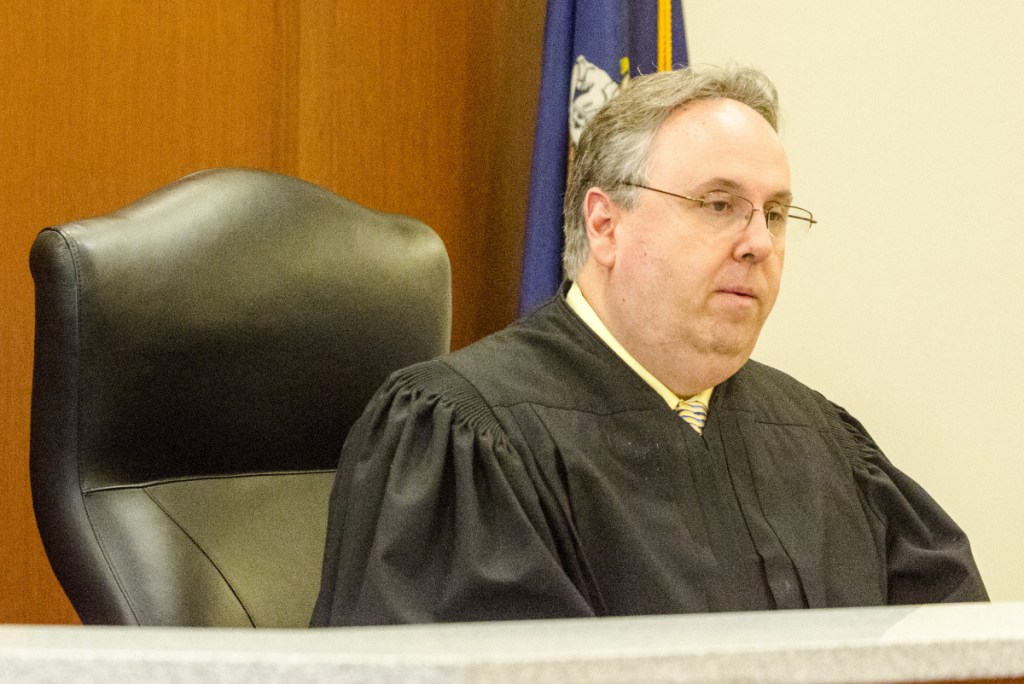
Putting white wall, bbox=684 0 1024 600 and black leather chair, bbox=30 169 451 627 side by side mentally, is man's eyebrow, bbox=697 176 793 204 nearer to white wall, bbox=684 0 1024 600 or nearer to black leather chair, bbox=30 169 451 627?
black leather chair, bbox=30 169 451 627

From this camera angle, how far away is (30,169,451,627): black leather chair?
126cm

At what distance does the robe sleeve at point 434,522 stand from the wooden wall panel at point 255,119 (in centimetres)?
84

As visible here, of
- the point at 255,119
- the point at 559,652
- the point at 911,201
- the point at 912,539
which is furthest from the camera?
the point at 911,201

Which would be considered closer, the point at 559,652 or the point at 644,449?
the point at 559,652

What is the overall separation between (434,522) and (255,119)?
1.28m

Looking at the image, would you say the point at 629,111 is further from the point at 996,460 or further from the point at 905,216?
the point at 996,460

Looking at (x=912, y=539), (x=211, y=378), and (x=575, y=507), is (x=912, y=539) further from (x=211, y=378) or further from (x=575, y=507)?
(x=211, y=378)

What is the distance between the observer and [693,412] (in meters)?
1.55

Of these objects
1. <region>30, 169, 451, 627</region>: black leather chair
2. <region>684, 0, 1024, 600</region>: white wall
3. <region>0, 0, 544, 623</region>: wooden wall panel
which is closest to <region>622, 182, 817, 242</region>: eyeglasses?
<region>30, 169, 451, 627</region>: black leather chair

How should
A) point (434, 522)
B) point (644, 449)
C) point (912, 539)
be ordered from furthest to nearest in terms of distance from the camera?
1. point (912, 539)
2. point (644, 449)
3. point (434, 522)

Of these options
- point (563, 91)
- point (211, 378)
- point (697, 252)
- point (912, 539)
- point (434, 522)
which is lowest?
point (912, 539)

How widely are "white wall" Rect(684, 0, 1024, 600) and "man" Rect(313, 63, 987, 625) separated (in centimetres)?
110

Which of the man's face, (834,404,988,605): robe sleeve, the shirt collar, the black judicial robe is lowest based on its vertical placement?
(834,404,988,605): robe sleeve

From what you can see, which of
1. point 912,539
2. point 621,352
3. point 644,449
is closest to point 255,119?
point 621,352
